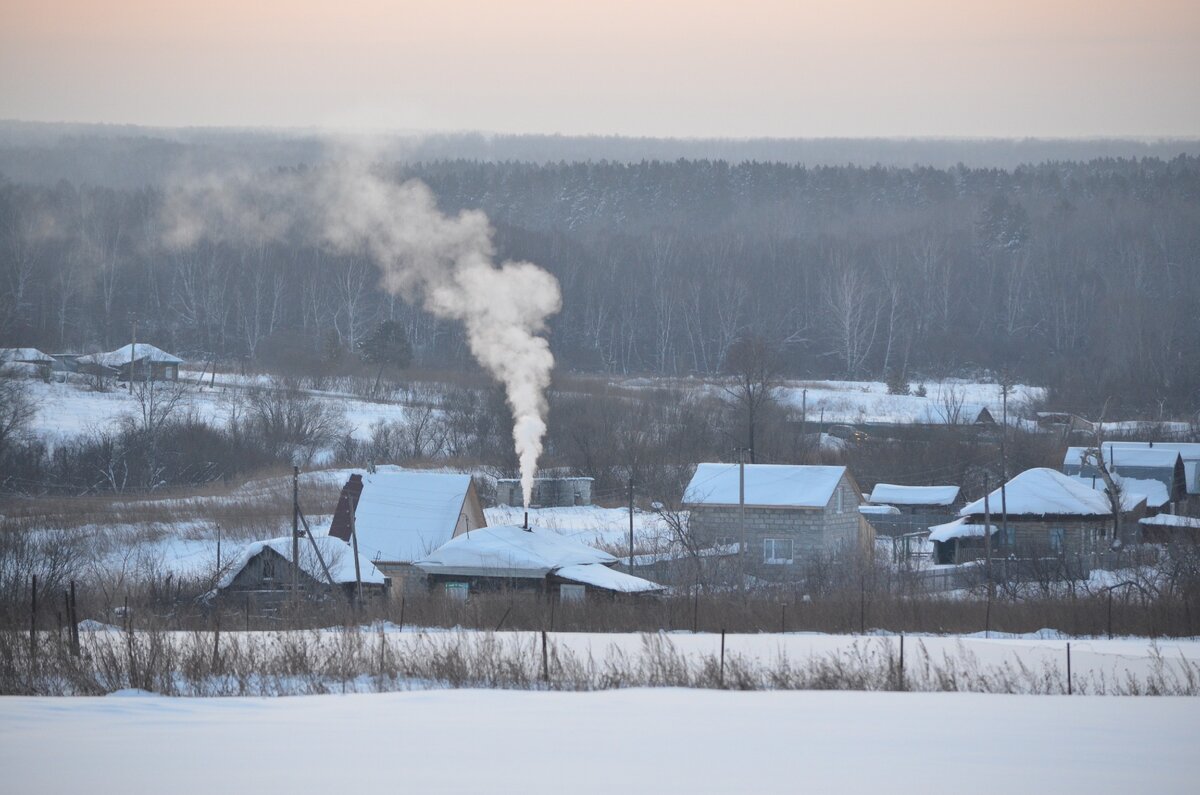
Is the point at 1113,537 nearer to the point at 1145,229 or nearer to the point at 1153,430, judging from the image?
the point at 1153,430

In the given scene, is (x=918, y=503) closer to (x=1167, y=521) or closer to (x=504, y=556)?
(x=1167, y=521)

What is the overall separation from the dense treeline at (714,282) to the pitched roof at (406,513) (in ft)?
122

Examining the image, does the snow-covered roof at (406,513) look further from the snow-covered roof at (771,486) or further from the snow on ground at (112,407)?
the snow on ground at (112,407)

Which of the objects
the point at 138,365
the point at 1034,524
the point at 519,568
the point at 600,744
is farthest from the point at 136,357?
the point at 600,744

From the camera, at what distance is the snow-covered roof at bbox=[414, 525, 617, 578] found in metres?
28.1

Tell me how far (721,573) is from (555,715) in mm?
19911

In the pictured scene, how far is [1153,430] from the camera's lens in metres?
60.3

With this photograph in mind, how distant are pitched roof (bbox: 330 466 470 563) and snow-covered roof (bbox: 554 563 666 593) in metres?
5.38

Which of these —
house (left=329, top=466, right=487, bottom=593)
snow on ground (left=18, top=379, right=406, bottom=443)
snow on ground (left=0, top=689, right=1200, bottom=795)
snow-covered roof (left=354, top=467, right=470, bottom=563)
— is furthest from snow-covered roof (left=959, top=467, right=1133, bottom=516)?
snow on ground (left=18, top=379, right=406, bottom=443)

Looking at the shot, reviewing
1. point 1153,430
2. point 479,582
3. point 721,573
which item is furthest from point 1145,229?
point 479,582

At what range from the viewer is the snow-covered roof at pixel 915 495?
49.2 meters

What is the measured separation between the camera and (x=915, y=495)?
4994 cm

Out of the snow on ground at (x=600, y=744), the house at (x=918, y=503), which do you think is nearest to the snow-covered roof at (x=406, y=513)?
the snow on ground at (x=600, y=744)

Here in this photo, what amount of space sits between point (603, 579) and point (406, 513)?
7.61 m
